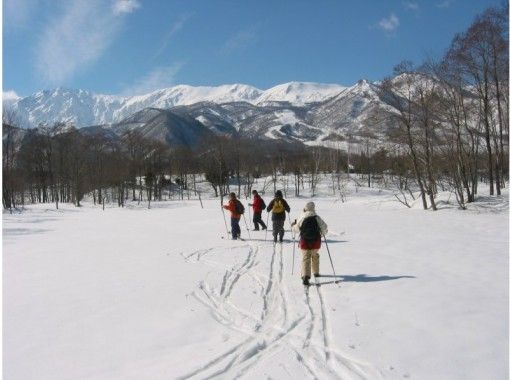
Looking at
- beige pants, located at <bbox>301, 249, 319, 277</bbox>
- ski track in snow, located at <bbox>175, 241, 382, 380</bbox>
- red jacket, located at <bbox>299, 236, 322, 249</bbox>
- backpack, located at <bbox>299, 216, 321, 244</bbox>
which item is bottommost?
ski track in snow, located at <bbox>175, 241, 382, 380</bbox>

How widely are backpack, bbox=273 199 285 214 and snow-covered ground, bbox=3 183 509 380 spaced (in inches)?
68.3

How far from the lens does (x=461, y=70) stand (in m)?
27.3

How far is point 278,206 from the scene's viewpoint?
15.9 metres

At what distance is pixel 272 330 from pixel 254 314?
0.85m

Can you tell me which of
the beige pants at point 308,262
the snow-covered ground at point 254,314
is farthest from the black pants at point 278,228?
the beige pants at point 308,262

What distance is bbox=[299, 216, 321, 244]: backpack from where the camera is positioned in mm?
9850

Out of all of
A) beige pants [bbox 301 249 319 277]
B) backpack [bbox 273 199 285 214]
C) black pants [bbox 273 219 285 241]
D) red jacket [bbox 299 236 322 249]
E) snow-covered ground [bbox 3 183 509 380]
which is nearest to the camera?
snow-covered ground [bbox 3 183 509 380]

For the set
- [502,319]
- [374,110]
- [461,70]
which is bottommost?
[502,319]

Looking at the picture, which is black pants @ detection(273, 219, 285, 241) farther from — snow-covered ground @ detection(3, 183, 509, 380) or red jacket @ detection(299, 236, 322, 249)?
red jacket @ detection(299, 236, 322, 249)

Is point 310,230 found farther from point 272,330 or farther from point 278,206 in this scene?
point 278,206

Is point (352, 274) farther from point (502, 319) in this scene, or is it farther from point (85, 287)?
point (85, 287)

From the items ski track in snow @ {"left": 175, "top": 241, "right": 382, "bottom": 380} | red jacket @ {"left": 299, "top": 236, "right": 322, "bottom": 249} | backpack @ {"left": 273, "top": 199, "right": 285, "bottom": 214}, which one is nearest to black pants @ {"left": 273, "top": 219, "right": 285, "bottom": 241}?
backpack @ {"left": 273, "top": 199, "right": 285, "bottom": 214}

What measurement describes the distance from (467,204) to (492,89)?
7843 mm

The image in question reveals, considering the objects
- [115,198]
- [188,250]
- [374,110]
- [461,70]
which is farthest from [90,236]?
[115,198]
